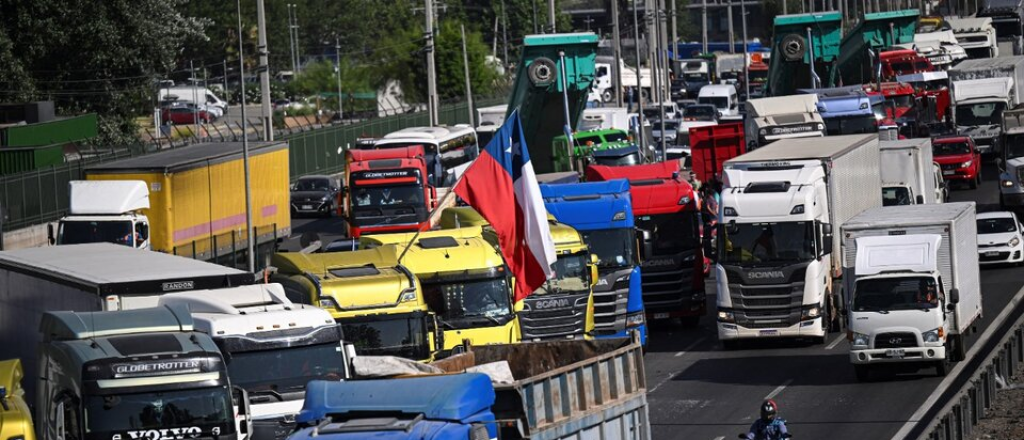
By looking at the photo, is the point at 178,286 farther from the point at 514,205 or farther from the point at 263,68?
the point at 263,68

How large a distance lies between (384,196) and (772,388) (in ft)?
56.2

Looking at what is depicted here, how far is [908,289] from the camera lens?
29.0 meters

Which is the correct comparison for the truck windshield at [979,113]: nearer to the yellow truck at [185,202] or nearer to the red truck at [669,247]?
the yellow truck at [185,202]

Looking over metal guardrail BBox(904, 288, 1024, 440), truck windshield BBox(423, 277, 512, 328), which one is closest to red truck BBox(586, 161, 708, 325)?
metal guardrail BBox(904, 288, 1024, 440)

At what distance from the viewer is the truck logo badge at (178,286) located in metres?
23.7

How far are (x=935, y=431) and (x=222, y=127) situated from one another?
6981 centimetres

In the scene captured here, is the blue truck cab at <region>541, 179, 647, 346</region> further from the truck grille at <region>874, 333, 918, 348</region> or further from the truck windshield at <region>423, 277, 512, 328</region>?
the truck windshield at <region>423, 277, 512, 328</region>

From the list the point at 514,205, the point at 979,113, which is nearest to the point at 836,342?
the point at 514,205

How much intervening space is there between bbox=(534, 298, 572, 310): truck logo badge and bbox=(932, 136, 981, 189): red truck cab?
27.6m

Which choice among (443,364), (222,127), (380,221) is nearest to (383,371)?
(443,364)

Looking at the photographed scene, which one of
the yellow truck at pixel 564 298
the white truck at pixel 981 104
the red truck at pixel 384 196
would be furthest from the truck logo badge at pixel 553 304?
the white truck at pixel 981 104

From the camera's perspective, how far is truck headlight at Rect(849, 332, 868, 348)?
28.8m

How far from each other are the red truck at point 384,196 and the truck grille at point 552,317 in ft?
45.9

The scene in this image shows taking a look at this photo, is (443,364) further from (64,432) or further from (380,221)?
(380,221)
